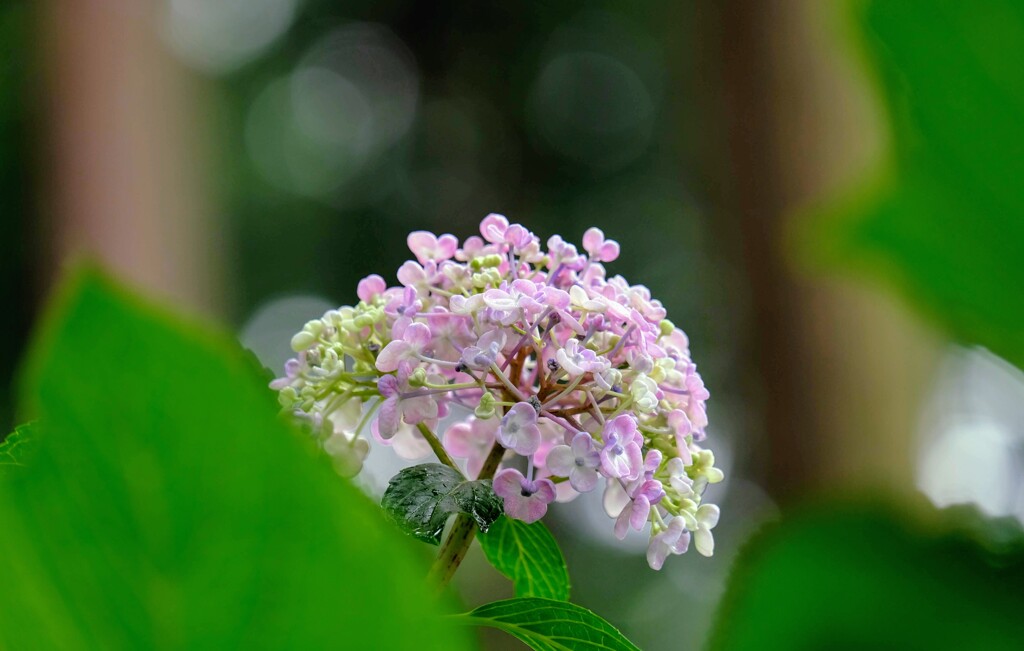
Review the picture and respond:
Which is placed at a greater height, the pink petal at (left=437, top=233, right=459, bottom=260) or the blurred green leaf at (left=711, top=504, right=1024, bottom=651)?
the pink petal at (left=437, top=233, right=459, bottom=260)

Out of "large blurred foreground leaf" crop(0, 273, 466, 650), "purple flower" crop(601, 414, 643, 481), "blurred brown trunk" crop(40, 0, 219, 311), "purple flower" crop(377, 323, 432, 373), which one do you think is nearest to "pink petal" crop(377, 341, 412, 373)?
"purple flower" crop(377, 323, 432, 373)

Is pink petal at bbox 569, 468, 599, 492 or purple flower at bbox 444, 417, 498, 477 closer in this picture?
pink petal at bbox 569, 468, 599, 492

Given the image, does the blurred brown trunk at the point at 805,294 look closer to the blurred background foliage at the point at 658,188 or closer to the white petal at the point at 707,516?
the blurred background foliage at the point at 658,188

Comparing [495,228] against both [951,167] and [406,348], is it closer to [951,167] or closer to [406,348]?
[406,348]

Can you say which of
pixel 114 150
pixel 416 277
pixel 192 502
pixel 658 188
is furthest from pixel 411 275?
pixel 658 188

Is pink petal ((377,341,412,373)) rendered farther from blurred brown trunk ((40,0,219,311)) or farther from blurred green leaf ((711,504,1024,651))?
blurred brown trunk ((40,0,219,311))

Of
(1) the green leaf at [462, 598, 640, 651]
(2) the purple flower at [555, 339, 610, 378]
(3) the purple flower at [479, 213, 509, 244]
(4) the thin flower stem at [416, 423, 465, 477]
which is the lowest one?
(1) the green leaf at [462, 598, 640, 651]
